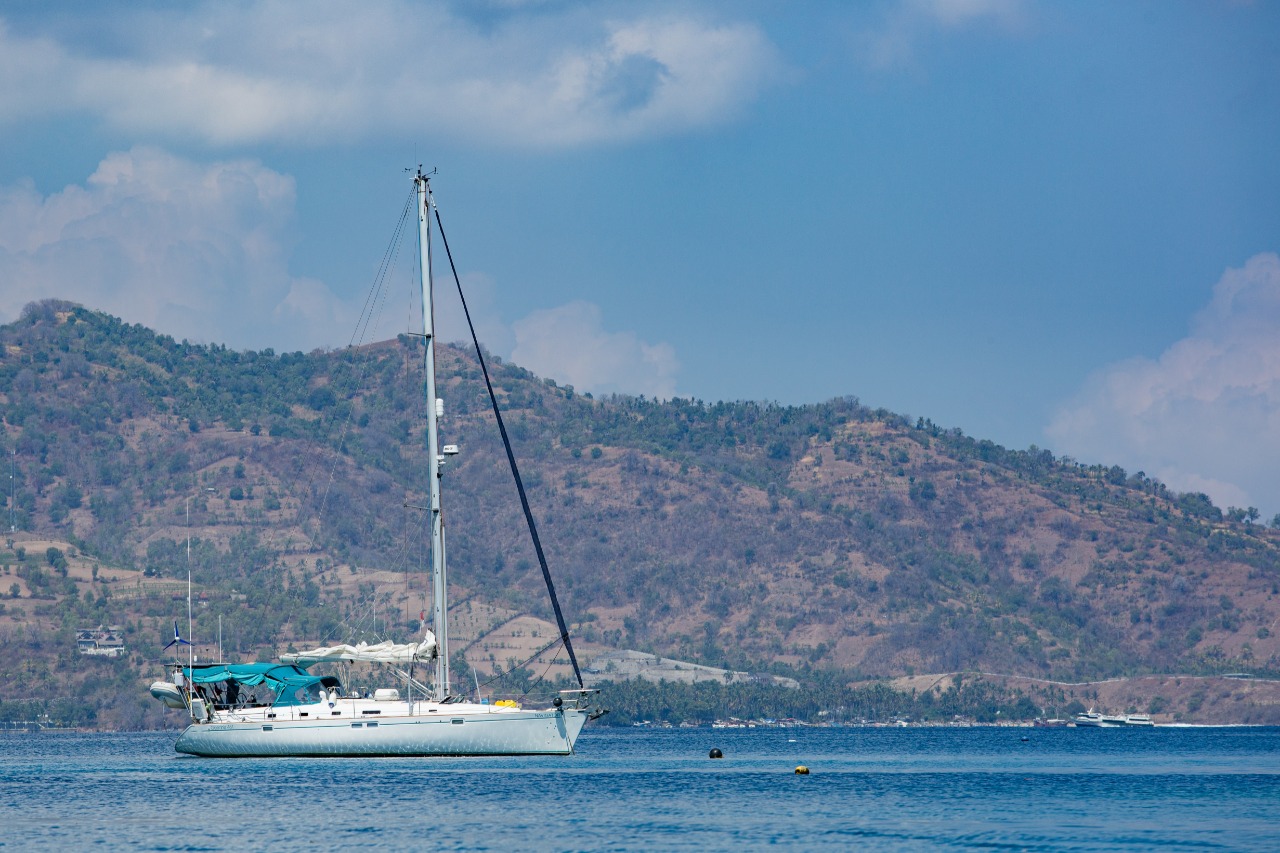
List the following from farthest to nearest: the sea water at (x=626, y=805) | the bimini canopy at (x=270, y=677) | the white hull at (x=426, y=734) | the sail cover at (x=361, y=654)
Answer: the sail cover at (x=361, y=654) → the bimini canopy at (x=270, y=677) → the white hull at (x=426, y=734) → the sea water at (x=626, y=805)

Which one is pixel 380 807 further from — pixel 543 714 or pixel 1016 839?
pixel 1016 839

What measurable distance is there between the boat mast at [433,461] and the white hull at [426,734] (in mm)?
2354

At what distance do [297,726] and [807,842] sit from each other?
1248 inches

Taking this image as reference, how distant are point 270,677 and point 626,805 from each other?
25484 mm

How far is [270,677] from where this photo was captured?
303 ft

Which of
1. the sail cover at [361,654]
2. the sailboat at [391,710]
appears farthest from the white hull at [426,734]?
the sail cover at [361,654]

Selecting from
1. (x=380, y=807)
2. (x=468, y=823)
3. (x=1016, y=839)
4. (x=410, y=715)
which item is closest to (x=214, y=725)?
(x=410, y=715)

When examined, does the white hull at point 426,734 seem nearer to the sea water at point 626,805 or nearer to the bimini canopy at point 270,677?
the sea water at point 626,805

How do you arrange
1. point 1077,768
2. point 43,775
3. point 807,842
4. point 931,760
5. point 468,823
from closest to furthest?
point 807,842 < point 468,823 < point 43,775 < point 1077,768 < point 931,760

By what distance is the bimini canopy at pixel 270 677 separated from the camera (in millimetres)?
90812

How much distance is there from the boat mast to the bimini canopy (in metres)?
6.95

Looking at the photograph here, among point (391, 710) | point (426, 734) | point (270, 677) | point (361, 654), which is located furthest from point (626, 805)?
point (270, 677)

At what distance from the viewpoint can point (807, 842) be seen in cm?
6125

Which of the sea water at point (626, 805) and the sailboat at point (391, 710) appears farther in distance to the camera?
the sailboat at point (391, 710)
